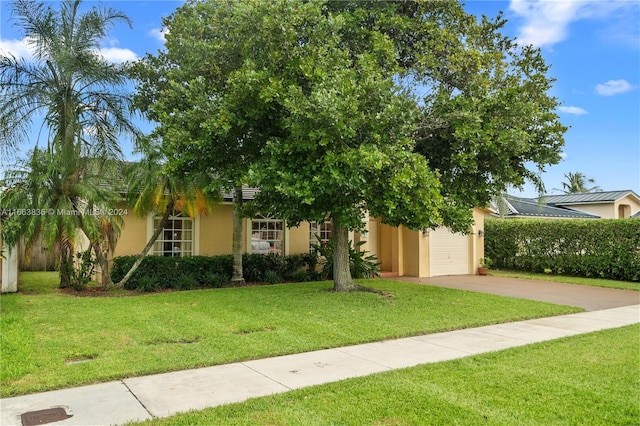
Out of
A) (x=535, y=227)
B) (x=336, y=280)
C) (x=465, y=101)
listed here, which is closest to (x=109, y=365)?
(x=336, y=280)

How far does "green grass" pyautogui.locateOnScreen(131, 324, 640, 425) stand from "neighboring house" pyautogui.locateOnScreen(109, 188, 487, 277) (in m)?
8.28

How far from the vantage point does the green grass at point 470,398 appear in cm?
412

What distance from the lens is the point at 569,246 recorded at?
61.4 ft

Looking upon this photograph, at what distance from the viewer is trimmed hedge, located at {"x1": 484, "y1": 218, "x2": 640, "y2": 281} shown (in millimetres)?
16938

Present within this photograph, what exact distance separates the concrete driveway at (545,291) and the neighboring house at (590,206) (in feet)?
34.7

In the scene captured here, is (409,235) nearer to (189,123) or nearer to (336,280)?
(336,280)

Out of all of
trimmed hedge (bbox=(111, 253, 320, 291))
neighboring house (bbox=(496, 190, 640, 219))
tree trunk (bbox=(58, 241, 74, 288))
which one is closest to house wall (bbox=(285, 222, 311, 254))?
trimmed hedge (bbox=(111, 253, 320, 291))

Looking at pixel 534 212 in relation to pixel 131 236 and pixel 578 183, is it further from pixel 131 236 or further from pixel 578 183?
pixel 578 183

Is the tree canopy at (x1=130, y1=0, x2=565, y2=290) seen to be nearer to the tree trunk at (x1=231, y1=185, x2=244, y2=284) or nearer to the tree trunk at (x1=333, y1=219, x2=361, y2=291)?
the tree trunk at (x1=333, y1=219, x2=361, y2=291)

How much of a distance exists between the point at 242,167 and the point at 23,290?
733 cm

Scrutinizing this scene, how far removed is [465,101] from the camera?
9828 millimetres

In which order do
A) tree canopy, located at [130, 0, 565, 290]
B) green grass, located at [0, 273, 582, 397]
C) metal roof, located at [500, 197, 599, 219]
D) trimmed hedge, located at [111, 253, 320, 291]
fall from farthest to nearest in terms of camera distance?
metal roof, located at [500, 197, 599, 219]
trimmed hedge, located at [111, 253, 320, 291]
tree canopy, located at [130, 0, 565, 290]
green grass, located at [0, 273, 582, 397]

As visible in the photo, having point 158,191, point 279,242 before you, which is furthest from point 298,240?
point 158,191

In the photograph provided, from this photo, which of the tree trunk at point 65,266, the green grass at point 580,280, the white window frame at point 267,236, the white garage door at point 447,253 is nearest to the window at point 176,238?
the white window frame at point 267,236
